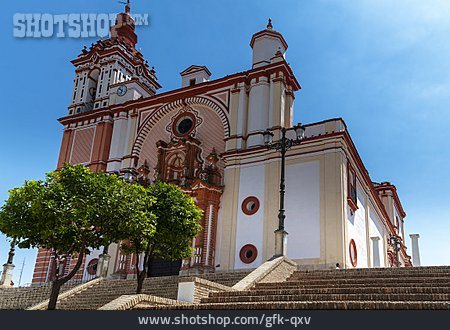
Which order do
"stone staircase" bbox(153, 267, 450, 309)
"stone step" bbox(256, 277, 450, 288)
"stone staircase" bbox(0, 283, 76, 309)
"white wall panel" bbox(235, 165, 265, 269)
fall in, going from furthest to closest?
"white wall panel" bbox(235, 165, 265, 269)
"stone staircase" bbox(0, 283, 76, 309)
"stone step" bbox(256, 277, 450, 288)
"stone staircase" bbox(153, 267, 450, 309)

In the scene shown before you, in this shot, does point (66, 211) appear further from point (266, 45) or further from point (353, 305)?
point (266, 45)

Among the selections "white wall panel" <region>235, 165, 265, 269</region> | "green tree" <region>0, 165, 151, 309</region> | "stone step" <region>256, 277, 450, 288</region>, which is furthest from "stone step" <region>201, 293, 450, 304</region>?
"white wall panel" <region>235, 165, 265, 269</region>

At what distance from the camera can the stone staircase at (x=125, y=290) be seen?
1526cm

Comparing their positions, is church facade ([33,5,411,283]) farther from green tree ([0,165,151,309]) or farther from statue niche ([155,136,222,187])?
green tree ([0,165,151,309])

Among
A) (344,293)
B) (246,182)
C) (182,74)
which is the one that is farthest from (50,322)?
(182,74)

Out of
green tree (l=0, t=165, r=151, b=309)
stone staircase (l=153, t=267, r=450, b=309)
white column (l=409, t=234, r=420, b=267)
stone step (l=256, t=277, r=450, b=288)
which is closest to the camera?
stone staircase (l=153, t=267, r=450, b=309)

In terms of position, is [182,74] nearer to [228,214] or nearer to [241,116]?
[241,116]

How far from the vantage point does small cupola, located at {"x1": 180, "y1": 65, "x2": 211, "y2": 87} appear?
28.5 m

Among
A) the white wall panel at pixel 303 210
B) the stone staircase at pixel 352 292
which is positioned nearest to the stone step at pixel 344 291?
the stone staircase at pixel 352 292

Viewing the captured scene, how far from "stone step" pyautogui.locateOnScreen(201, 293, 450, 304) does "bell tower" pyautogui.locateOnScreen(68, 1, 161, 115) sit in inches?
851

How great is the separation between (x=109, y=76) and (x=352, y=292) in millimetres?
26060

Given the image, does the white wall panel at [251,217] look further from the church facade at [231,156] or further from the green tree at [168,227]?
the green tree at [168,227]

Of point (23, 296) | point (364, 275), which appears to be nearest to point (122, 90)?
point (23, 296)

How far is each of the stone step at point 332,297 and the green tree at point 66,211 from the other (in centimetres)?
420
